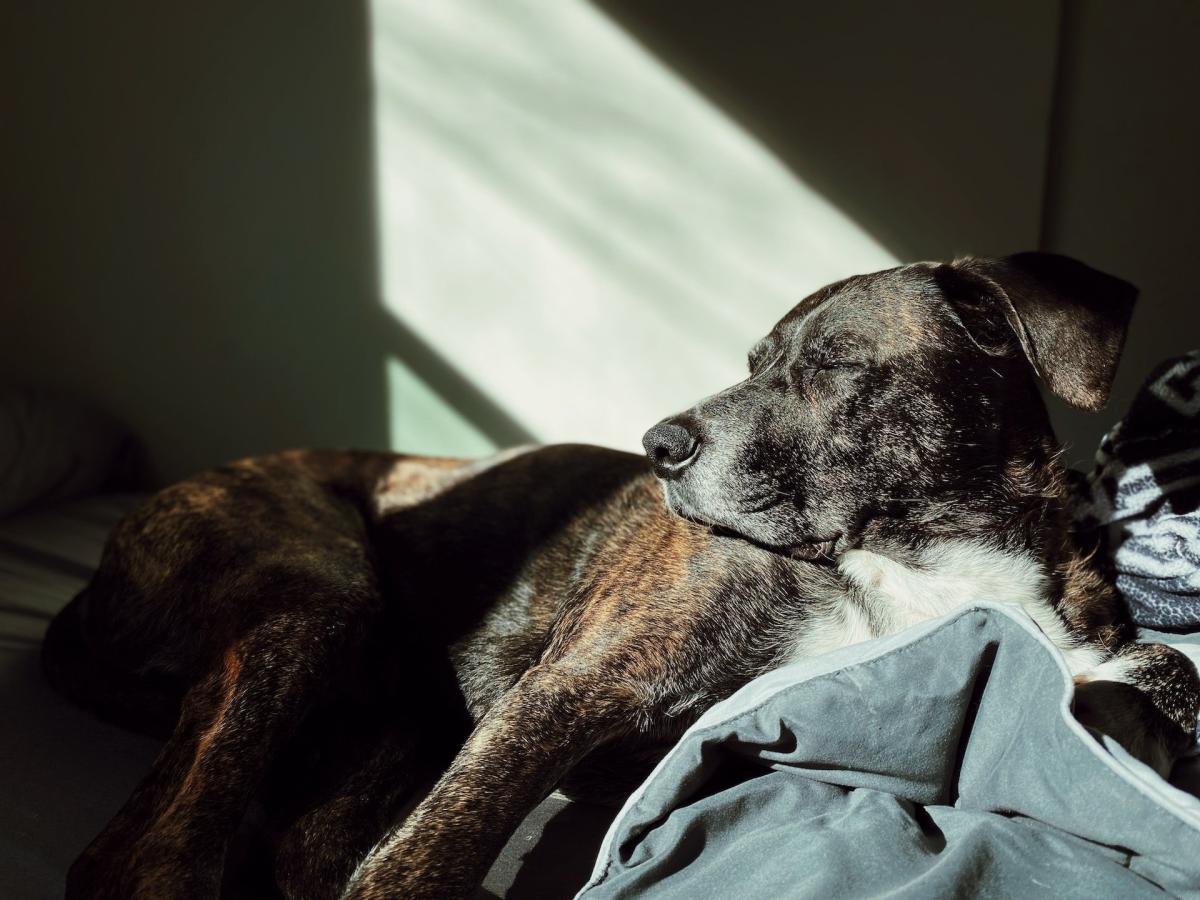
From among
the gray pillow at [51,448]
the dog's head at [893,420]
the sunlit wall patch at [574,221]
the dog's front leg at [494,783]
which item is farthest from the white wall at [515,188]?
the dog's front leg at [494,783]

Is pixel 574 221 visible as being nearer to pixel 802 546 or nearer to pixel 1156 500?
pixel 802 546

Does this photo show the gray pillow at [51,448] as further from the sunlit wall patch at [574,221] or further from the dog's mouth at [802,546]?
the dog's mouth at [802,546]

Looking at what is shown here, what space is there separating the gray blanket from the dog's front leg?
187 millimetres

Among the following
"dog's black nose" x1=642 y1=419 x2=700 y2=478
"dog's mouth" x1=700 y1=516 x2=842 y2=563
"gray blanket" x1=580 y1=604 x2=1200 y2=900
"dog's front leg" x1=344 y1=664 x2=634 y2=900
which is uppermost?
"dog's black nose" x1=642 y1=419 x2=700 y2=478

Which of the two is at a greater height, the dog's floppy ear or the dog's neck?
the dog's floppy ear

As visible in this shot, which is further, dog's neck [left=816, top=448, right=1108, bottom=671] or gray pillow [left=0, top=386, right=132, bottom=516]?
gray pillow [left=0, top=386, right=132, bottom=516]

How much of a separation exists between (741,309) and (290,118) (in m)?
1.60

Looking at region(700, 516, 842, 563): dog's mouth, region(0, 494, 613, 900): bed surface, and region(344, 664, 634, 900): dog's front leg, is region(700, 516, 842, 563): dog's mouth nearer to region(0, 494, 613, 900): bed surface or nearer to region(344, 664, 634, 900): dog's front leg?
region(344, 664, 634, 900): dog's front leg

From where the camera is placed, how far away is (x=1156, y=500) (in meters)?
2.24

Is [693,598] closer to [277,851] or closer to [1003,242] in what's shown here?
[277,851]

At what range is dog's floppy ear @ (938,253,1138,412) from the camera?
1862 millimetres

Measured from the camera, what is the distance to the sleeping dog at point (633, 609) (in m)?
1.79

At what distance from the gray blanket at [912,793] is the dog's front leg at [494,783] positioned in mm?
187

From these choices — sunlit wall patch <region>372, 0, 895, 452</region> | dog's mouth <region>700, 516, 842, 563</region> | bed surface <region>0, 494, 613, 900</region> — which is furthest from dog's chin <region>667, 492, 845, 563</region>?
sunlit wall patch <region>372, 0, 895, 452</region>
